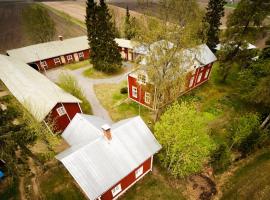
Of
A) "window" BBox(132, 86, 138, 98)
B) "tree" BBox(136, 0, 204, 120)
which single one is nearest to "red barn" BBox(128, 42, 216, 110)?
"window" BBox(132, 86, 138, 98)

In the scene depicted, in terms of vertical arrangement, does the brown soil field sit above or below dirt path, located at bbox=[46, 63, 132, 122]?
above

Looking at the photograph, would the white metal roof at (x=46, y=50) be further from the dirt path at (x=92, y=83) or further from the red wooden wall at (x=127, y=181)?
the red wooden wall at (x=127, y=181)

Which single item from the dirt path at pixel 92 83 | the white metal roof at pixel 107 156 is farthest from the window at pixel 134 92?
the white metal roof at pixel 107 156

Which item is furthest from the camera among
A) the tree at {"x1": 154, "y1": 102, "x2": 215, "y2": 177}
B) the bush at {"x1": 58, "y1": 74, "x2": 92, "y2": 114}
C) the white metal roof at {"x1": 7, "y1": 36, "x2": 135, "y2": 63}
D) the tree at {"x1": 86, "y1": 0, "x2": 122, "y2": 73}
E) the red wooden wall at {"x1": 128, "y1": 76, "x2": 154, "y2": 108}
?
the white metal roof at {"x1": 7, "y1": 36, "x2": 135, "y2": 63}

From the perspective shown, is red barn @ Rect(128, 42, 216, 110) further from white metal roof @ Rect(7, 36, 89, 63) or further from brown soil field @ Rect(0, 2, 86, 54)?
brown soil field @ Rect(0, 2, 86, 54)

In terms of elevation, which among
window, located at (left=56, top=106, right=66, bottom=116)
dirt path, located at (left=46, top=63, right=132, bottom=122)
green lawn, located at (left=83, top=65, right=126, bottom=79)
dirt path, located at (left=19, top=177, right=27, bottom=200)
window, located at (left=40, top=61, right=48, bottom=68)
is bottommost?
dirt path, located at (left=19, top=177, right=27, bottom=200)

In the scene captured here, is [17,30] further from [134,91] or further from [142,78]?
[142,78]
